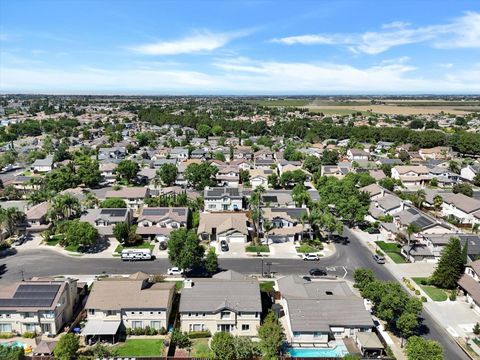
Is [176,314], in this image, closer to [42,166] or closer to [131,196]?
[131,196]

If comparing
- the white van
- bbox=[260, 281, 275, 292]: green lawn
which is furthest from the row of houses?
the white van

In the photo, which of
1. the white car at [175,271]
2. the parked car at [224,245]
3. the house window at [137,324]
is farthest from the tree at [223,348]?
the parked car at [224,245]

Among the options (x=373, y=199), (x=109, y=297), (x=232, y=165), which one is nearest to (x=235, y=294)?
(x=109, y=297)

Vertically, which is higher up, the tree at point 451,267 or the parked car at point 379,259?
the tree at point 451,267

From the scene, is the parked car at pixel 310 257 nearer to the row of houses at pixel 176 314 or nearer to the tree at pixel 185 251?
the row of houses at pixel 176 314

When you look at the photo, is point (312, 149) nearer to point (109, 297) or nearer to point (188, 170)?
point (188, 170)

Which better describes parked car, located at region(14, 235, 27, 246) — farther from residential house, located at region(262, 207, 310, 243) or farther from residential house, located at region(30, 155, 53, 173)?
residential house, located at region(30, 155, 53, 173)
